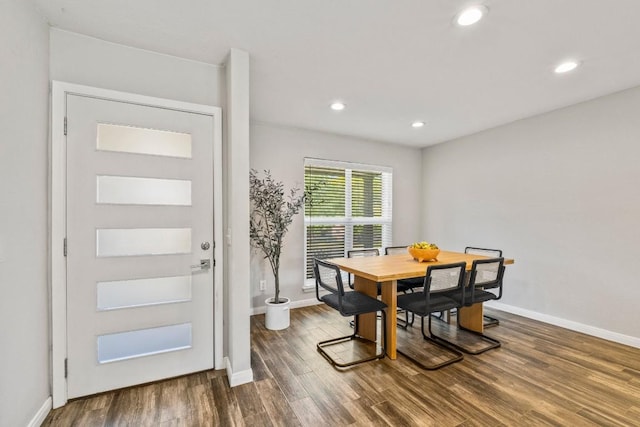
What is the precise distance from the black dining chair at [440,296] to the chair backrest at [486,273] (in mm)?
203

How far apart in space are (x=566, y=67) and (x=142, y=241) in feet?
12.3

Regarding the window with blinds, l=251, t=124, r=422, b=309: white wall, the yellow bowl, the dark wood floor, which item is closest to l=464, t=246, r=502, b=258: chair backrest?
the yellow bowl

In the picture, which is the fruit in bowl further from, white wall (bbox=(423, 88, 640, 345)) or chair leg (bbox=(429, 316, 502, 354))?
white wall (bbox=(423, 88, 640, 345))

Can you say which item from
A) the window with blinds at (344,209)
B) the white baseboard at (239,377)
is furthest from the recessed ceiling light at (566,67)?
the white baseboard at (239,377)

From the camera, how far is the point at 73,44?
2.01 metres

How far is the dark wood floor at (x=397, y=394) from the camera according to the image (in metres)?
1.85

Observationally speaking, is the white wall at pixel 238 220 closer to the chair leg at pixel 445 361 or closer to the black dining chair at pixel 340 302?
the black dining chair at pixel 340 302

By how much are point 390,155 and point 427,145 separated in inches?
28.3

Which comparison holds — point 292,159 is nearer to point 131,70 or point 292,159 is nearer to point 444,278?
point 131,70

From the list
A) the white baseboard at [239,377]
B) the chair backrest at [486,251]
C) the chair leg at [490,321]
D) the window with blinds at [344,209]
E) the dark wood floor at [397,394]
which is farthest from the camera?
the window with blinds at [344,209]

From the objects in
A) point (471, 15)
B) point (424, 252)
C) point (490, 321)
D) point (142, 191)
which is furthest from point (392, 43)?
point (490, 321)

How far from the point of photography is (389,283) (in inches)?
106

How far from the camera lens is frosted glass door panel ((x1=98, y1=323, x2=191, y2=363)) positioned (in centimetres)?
210

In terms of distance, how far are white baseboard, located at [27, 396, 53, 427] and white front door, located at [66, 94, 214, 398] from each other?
11 centimetres
